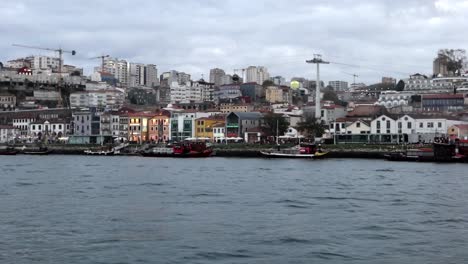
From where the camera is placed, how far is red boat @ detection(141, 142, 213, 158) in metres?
65.3

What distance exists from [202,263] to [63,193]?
1474 cm

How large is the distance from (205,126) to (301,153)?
86.2ft

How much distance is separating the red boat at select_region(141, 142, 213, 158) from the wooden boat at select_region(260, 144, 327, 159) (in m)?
5.99

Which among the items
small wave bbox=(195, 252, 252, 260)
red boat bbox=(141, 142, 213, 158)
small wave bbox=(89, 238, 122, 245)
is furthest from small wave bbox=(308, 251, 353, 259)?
red boat bbox=(141, 142, 213, 158)

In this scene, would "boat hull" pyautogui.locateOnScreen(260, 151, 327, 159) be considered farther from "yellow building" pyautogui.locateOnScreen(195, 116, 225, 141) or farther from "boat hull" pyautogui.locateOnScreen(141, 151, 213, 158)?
"yellow building" pyautogui.locateOnScreen(195, 116, 225, 141)

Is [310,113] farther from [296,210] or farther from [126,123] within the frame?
[296,210]

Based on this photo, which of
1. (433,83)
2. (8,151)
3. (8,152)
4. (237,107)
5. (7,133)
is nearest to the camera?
(8,152)

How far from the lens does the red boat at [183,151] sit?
65.3 meters

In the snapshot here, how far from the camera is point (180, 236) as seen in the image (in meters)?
18.2

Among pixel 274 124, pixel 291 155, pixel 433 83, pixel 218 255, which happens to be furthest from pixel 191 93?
pixel 218 255

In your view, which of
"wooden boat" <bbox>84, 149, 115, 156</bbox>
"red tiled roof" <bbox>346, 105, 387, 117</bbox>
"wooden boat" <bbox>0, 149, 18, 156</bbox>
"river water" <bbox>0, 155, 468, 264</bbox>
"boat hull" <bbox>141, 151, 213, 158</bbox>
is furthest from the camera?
"red tiled roof" <bbox>346, 105, 387, 117</bbox>

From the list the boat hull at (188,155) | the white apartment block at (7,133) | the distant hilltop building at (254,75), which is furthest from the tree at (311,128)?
the distant hilltop building at (254,75)

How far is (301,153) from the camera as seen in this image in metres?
61.4

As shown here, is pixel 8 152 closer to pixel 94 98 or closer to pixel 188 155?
pixel 188 155
